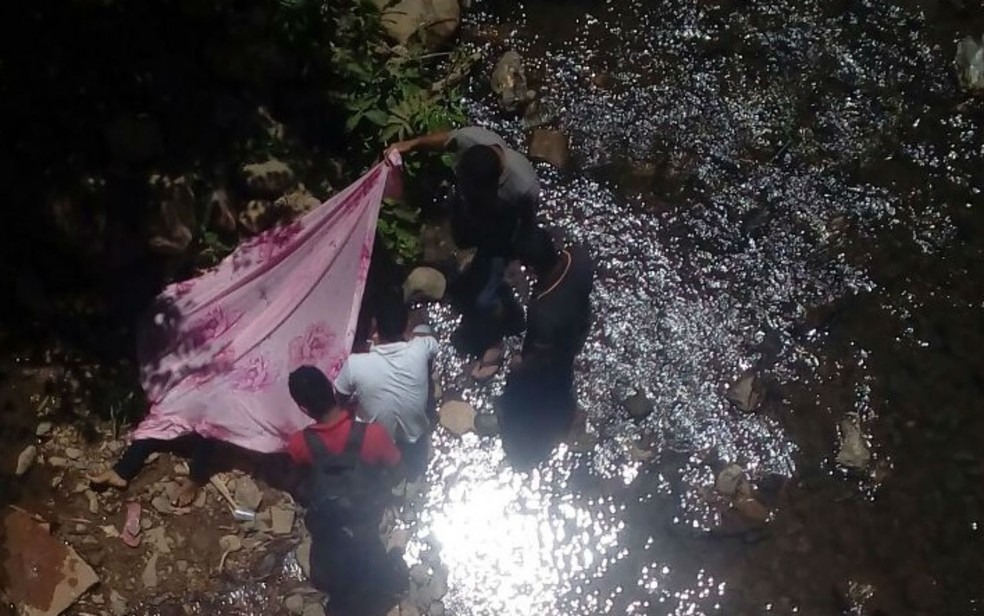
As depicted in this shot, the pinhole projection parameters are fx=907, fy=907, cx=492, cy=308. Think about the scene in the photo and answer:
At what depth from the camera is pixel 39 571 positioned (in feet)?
16.8

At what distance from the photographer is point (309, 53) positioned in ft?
18.4

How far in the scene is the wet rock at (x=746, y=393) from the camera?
5.52 meters

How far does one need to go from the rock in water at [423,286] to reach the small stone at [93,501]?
7.00 ft

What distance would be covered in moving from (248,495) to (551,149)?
113 inches

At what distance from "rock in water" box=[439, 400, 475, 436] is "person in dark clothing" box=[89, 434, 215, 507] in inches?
54.0

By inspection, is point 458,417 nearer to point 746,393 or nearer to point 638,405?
point 638,405

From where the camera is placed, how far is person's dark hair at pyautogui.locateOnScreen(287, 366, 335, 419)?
4.46 metres

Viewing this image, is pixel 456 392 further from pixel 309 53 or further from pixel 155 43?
pixel 155 43

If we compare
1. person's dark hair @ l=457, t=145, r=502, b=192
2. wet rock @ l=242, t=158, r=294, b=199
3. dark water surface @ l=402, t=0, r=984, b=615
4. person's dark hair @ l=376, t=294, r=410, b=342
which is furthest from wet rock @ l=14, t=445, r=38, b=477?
person's dark hair @ l=457, t=145, r=502, b=192

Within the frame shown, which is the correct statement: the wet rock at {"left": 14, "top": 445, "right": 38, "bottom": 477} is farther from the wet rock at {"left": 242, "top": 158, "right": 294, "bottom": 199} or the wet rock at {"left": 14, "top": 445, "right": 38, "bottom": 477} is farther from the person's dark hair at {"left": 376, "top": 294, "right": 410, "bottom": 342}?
the person's dark hair at {"left": 376, "top": 294, "right": 410, "bottom": 342}

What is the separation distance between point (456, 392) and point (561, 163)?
65.0 inches

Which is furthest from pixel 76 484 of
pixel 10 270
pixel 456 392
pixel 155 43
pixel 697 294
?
pixel 697 294

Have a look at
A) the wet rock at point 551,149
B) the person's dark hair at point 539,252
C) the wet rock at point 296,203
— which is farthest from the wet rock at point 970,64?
the wet rock at point 296,203

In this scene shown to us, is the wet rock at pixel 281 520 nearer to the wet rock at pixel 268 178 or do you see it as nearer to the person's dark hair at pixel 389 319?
the person's dark hair at pixel 389 319
